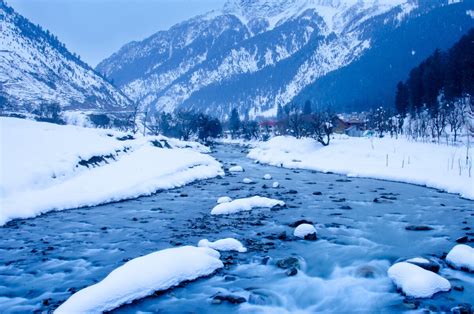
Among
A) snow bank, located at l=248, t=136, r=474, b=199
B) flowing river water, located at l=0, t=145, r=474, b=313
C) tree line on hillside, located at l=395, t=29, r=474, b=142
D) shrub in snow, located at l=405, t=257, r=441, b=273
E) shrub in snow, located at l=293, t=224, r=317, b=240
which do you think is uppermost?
tree line on hillside, located at l=395, t=29, r=474, b=142

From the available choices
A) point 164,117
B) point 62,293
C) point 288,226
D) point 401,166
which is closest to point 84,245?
point 62,293

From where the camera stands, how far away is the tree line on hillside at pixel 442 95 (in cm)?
6230

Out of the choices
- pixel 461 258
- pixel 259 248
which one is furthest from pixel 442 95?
pixel 259 248

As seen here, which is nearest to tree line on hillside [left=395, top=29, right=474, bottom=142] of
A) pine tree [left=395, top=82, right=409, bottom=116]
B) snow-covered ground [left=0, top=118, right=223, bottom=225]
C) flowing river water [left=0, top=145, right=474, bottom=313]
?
pine tree [left=395, top=82, right=409, bottom=116]

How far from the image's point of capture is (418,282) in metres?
9.14

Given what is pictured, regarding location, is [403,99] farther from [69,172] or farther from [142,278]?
[142,278]

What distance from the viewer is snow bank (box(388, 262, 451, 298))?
29.4 ft

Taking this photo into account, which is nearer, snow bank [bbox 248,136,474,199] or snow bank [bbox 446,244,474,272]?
snow bank [bbox 446,244,474,272]

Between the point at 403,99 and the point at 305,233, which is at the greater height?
the point at 403,99

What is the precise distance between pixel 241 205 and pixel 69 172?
15433mm

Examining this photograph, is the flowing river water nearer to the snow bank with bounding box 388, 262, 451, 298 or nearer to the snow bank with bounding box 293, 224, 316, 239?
the snow bank with bounding box 388, 262, 451, 298

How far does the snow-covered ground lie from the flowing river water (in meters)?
1.59

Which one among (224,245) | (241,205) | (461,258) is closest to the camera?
(461,258)

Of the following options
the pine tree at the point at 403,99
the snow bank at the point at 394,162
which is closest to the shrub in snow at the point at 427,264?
the snow bank at the point at 394,162
